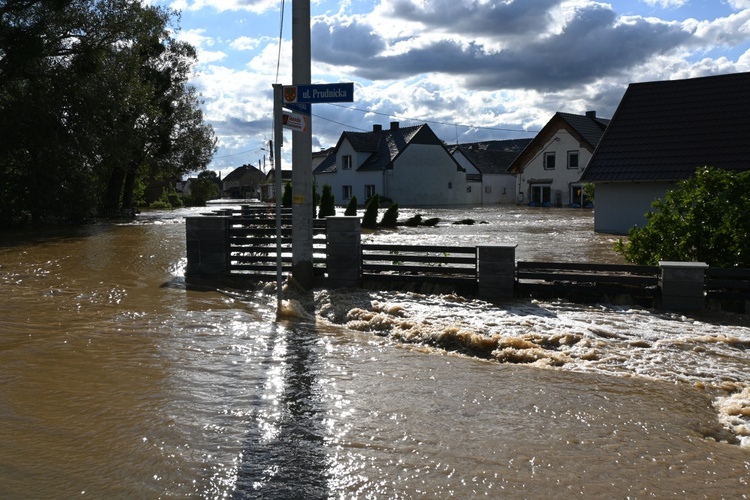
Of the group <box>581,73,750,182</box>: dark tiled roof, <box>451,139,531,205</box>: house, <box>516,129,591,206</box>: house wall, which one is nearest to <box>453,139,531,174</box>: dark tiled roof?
<box>451,139,531,205</box>: house

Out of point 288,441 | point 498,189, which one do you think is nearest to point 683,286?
point 288,441

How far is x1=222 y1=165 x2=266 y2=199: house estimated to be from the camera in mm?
137500

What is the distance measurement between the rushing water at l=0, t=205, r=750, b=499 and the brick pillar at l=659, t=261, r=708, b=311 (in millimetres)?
376

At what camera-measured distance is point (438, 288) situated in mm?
11523

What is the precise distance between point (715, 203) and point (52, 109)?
2540 cm

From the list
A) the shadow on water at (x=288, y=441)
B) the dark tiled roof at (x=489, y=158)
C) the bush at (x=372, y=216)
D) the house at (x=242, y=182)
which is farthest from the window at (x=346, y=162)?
the house at (x=242, y=182)

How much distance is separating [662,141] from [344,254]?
15.7m

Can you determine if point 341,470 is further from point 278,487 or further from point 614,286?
A: point 614,286

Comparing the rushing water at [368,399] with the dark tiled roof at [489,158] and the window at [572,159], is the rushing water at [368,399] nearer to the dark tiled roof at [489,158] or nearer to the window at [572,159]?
the window at [572,159]

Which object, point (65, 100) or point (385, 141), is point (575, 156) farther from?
point (65, 100)

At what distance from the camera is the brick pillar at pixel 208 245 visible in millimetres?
13086

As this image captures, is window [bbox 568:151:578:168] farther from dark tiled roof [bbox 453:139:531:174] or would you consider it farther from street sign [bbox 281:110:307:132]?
street sign [bbox 281:110:307:132]

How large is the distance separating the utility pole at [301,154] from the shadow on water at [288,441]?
4223mm

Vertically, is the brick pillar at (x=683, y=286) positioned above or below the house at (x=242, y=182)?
below
